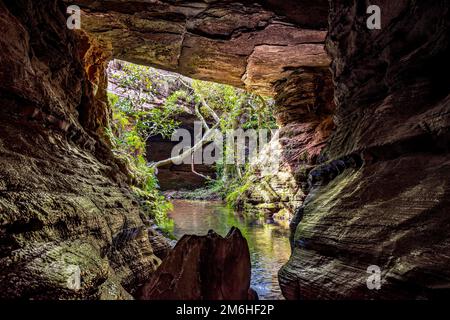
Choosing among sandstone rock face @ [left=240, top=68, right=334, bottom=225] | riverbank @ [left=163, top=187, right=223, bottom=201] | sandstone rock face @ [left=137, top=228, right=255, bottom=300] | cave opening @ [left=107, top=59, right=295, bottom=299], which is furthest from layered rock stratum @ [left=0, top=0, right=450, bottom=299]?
riverbank @ [left=163, top=187, right=223, bottom=201]

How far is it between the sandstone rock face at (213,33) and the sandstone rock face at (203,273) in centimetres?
522

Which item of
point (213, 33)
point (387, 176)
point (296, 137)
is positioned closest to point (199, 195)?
point (296, 137)

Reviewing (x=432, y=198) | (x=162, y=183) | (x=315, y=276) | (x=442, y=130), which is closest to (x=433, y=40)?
(x=442, y=130)

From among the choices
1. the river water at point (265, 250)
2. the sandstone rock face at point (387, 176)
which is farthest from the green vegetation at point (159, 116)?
the sandstone rock face at point (387, 176)

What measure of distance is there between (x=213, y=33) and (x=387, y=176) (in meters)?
5.62

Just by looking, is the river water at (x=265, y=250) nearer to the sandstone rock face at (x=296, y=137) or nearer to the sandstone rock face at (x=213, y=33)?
the sandstone rock face at (x=296, y=137)

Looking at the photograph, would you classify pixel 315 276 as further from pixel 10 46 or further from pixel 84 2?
pixel 84 2

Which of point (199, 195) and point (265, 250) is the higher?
point (199, 195)

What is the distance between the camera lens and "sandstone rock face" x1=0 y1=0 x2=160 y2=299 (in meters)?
2.05

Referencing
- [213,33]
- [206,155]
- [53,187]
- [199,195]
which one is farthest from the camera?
[206,155]

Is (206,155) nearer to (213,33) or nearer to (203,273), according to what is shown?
(213,33)

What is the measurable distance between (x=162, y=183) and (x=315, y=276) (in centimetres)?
2268

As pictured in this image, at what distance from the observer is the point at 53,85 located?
4.12 meters

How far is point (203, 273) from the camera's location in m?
3.08
